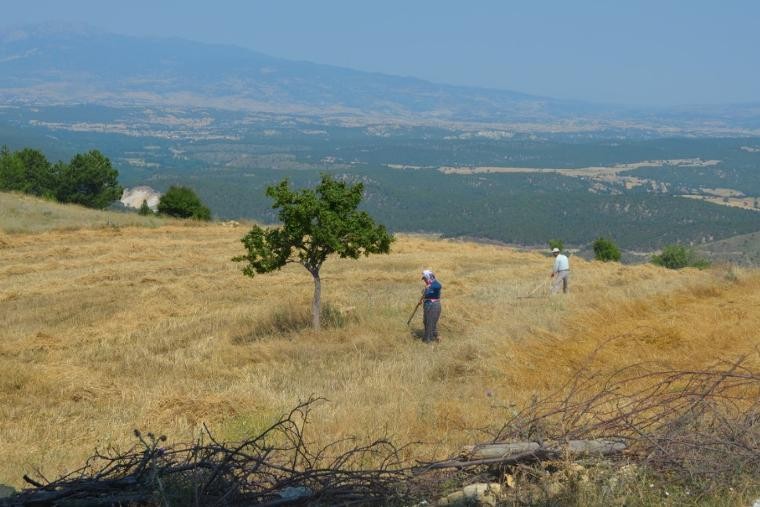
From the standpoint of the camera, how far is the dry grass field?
9234 mm

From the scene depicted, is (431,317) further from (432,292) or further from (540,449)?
(540,449)

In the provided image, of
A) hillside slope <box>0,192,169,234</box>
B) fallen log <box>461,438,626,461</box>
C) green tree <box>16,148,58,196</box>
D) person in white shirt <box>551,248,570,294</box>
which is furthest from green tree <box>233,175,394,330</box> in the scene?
green tree <box>16,148,58,196</box>

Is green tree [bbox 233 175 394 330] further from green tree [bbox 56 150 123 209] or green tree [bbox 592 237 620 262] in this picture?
green tree [bbox 592 237 620 262]

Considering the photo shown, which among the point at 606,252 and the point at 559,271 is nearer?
the point at 559,271

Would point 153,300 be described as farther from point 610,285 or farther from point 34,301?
point 610,285

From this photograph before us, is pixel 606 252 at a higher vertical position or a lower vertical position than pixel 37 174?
lower

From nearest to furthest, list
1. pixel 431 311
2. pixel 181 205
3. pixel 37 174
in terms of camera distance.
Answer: pixel 431 311
pixel 181 205
pixel 37 174

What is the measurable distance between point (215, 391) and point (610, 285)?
47.8ft

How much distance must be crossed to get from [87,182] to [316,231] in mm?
53595

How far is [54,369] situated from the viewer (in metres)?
12.8

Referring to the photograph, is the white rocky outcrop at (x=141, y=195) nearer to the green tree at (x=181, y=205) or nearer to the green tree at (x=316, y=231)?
the green tree at (x=181, y=205)

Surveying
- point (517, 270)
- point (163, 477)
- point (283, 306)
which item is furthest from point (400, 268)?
point (163, 477)

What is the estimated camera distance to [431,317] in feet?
50.0

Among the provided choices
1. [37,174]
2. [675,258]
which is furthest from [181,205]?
[675,258]
